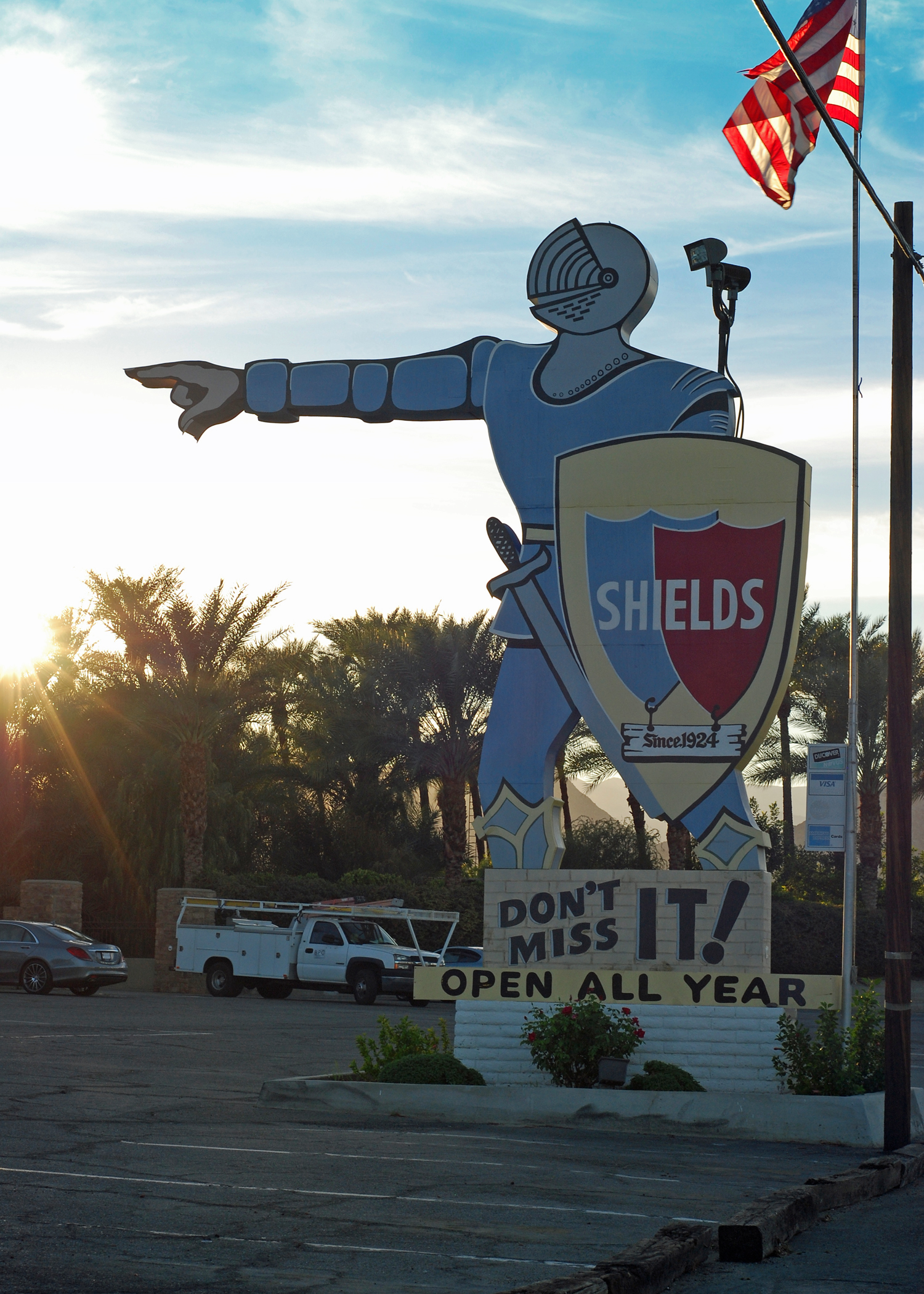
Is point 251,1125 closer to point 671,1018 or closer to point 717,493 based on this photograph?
point 671,1018

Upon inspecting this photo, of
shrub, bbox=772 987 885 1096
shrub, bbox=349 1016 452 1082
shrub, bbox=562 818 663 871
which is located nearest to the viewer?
shrub, bbox=772 987 885 1096

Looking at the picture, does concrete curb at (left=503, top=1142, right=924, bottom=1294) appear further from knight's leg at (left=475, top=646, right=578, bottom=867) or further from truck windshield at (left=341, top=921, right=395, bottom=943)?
truck windshield at (left=341, top=921, right=395, bottom=943)

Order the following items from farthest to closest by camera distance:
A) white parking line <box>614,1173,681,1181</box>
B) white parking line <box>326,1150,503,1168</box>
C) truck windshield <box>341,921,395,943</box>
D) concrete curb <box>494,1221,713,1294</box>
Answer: truck windshield <box>341,921,395,943</box> → white parking line <box>326,1150,503,1168</box> → white parking line <box>614,1173,681,1181</box> → concrete curb <box>494,1221,713,1294</box>

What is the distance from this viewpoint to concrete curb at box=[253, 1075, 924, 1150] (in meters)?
12.2

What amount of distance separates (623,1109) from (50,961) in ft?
59.0

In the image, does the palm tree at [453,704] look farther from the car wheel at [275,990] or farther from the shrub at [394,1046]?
the shrub at [394,1046]

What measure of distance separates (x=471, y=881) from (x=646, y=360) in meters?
24.8

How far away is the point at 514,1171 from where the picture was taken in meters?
9.59

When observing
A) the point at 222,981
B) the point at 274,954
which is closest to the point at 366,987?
the point at 274,954

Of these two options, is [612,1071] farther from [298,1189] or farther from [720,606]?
[298,1189]

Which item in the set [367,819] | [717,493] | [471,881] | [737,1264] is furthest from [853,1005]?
[367,819]

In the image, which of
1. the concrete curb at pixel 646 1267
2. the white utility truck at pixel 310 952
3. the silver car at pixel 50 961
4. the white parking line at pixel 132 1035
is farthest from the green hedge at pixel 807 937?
the concrete curb at pixel 646 1267

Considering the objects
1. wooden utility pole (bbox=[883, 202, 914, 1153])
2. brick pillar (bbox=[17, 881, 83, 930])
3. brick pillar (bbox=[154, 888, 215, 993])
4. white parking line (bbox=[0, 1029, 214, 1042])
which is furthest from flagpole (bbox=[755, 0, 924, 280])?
brick pillar (bbox=[17, 881, 83, 930])

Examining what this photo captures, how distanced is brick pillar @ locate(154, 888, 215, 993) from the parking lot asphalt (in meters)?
17.7
